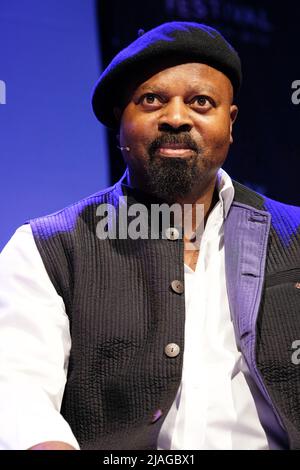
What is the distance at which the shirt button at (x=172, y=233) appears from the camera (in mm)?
1625

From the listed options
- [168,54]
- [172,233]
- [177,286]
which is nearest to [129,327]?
[177,286]

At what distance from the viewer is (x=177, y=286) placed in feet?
5.03

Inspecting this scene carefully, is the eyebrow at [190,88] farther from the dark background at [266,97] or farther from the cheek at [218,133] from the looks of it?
the dark background at [266,97]

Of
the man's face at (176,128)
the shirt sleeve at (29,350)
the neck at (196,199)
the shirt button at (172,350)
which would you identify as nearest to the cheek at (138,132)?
the man's face at (176,128)

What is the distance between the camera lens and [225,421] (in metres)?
1.45

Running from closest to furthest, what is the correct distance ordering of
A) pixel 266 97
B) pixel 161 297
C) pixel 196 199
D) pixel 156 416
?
pixel 156 416, pixel 161 297, pixel 196 199, pixel 266 97

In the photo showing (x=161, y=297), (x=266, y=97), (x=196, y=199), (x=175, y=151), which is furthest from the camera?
(x=266, y=97)

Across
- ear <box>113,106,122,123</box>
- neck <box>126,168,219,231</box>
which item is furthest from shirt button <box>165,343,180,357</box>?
ear <box>113,106,122,123</box>

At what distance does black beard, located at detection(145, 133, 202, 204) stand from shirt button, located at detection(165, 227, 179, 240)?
0.09 meters

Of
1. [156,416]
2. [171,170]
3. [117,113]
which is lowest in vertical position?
[156,416]

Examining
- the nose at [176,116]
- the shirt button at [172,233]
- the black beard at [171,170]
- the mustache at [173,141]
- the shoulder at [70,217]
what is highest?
the nose at [176,116]

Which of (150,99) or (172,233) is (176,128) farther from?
(172,233)

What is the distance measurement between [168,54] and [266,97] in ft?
3.05
